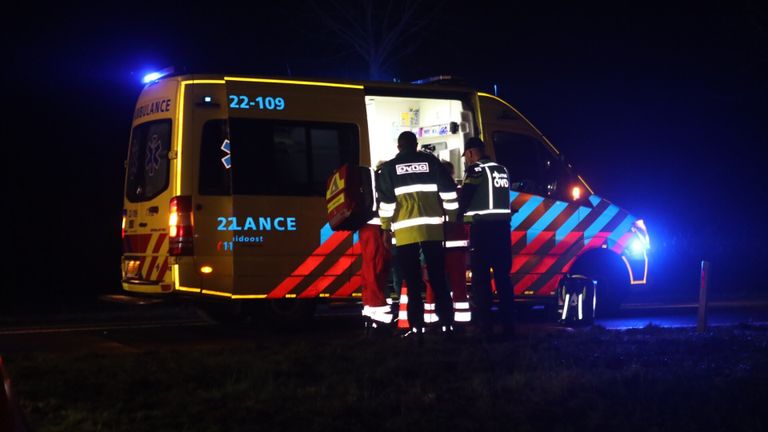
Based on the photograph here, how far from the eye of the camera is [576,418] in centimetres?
596

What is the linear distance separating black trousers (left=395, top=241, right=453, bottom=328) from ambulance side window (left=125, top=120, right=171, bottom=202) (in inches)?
112

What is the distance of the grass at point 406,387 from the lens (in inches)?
231

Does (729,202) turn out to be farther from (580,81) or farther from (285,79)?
(285,79)

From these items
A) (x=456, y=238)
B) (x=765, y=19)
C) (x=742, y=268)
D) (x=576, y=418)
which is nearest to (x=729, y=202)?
(x=765, y=19)

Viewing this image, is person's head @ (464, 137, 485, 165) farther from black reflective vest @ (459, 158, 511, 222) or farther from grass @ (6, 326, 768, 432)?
grass @ (6, 326, 768, 432)

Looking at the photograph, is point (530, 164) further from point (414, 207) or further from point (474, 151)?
point (414, 207)

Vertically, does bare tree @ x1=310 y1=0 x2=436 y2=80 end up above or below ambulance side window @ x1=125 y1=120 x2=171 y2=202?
above

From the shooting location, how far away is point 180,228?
10812mm

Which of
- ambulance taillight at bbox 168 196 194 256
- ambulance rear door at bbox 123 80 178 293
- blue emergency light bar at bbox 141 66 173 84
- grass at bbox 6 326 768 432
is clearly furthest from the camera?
blue emergency light bar at bbox 141 66 173 84

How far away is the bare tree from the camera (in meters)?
30.7

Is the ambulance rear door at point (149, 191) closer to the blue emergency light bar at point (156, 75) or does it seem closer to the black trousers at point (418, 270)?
the blue emergency light bar at point (156, 75)

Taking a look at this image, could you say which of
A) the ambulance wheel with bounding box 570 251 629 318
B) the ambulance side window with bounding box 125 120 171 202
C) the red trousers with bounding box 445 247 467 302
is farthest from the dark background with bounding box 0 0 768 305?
the red trousers with bounding box 445 247 467 302

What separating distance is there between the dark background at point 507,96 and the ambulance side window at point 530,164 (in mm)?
8516

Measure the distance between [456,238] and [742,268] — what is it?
15.1 meters
